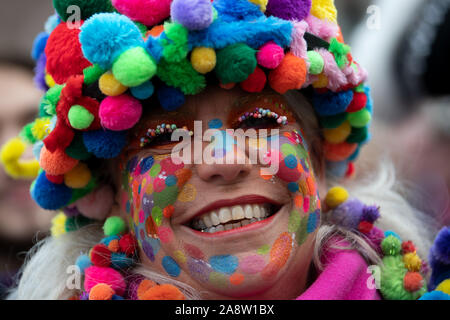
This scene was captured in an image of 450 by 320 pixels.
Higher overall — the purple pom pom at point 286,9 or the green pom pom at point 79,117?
the purple pom pom at point 286,9

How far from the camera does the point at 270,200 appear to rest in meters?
2.00

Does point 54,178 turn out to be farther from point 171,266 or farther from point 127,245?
Result: point 171,266

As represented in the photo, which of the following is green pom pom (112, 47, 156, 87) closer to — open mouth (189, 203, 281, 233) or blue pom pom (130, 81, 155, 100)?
blue pom pom (130, 81, 155, 100)

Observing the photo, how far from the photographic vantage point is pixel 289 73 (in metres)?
1.96

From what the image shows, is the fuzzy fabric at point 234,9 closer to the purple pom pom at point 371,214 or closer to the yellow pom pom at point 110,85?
the yellow pom pom at point 110,85

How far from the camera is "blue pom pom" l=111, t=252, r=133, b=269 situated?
2.18 meters

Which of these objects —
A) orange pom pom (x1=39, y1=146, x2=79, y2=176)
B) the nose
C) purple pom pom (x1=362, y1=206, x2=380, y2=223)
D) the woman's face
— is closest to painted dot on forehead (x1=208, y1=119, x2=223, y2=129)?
the woman's face

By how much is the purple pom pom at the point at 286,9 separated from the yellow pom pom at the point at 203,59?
33 centimetres

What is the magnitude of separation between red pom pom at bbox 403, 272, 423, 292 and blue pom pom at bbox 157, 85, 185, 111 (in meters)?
1.14

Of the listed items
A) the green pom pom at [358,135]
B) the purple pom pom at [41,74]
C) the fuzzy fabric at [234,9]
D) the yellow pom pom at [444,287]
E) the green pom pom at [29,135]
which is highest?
the fuzzy fabric at [234,9]

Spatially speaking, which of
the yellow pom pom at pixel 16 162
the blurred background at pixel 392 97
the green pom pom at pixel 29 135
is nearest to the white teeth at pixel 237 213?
the green pom pom at pixel 29 135

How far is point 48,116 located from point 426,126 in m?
2.51

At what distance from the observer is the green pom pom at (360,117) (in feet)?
7.50
